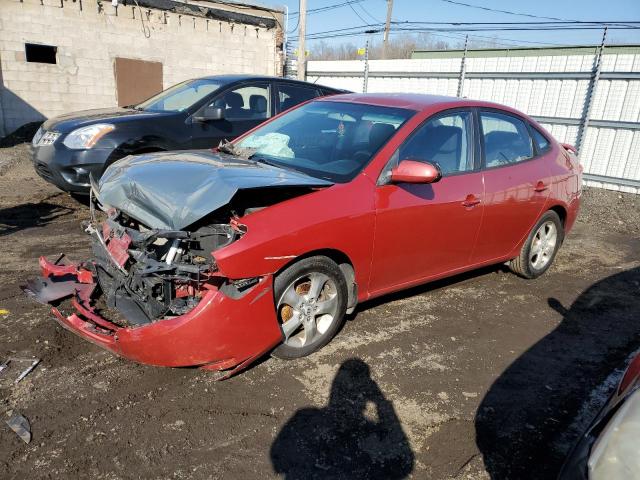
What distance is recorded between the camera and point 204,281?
2768mm

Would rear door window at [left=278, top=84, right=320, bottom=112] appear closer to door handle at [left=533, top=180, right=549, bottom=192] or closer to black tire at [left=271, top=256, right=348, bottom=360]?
door handle at [left=533, top=180, right=549, bottom=192]

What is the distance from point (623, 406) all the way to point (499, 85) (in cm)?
1121

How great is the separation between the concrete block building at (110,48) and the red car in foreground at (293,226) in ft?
36.9

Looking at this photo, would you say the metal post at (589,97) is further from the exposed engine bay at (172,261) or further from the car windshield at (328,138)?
the exposed engine bay at (172,261)

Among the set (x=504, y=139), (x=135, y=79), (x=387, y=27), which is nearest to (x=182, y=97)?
(x=504, y=139)

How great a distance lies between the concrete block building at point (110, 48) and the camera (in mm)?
12523

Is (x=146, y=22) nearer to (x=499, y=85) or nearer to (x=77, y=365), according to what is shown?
(x=499, y=85)

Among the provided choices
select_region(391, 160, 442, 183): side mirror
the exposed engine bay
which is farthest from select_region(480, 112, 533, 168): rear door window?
the exposed engine bay

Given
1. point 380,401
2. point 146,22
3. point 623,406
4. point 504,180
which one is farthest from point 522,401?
point 146,22

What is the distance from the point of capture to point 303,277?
3.20 metres

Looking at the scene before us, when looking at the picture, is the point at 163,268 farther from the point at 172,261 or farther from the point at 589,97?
the point at 589,97

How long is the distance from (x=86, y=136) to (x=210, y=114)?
1469 mm

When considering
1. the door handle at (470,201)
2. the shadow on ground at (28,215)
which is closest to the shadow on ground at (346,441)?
the door handle at (470,201)

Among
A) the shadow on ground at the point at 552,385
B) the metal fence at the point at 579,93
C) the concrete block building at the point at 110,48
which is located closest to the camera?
the shadow on ground at the point at 552,385
